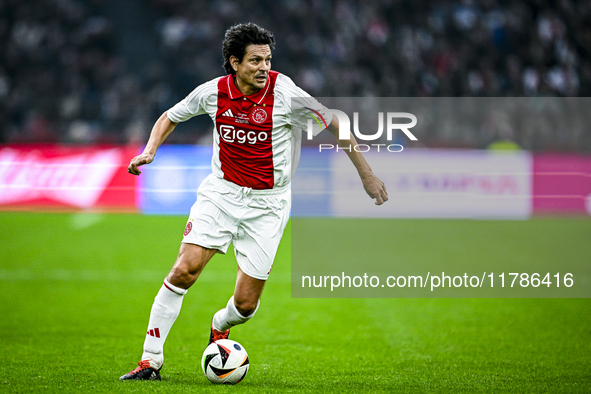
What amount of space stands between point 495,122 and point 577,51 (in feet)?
15.5

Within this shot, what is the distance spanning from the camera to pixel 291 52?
1788 centimetres

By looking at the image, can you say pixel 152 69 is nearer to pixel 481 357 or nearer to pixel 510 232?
pixel 510 232

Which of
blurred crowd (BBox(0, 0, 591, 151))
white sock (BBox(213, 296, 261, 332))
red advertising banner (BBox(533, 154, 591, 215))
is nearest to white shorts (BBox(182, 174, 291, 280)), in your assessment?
white sock (BBox(213, 296, 261, 332))

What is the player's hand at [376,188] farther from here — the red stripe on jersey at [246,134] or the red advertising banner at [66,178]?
the red advertising banner at [66,178]

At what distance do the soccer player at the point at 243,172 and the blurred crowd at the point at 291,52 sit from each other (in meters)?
11.2

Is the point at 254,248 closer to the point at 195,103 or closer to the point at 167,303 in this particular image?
the point at 167,303

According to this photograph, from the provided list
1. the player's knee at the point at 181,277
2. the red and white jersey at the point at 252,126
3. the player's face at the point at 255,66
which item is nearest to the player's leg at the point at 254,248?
the red and white jersey at the point at 252,126

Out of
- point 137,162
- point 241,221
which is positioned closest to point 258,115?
point 241,221

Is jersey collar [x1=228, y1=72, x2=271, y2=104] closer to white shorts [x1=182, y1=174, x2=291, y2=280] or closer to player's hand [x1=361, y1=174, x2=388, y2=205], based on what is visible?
white shorts [x1=182, y1=174, x2=291, y2=280]

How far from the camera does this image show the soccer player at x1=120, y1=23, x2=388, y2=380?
13.6 feet

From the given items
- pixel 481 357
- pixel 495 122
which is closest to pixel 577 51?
pixel 495 122

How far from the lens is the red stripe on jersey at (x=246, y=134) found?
425cm

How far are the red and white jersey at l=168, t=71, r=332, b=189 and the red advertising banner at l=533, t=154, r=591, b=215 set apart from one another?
1021 cm

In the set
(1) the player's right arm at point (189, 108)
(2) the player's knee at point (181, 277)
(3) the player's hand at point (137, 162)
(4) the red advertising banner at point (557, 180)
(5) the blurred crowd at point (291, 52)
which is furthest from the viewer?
(5) the blurred crowd at point (291, 52)
